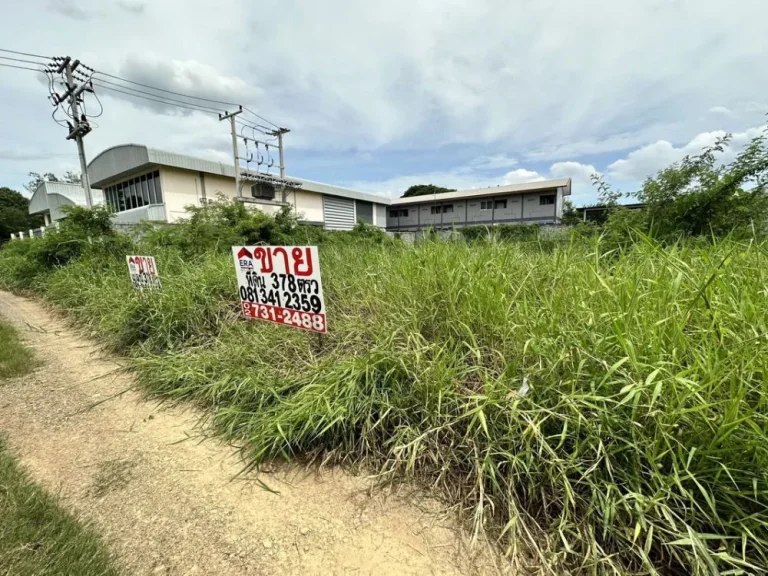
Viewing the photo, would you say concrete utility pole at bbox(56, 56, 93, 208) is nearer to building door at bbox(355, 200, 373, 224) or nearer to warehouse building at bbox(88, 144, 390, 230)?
warehouse building at bbox(88, 144, 390, 230)

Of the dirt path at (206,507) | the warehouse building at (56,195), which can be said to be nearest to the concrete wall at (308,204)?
the warehouse building at (56,195)

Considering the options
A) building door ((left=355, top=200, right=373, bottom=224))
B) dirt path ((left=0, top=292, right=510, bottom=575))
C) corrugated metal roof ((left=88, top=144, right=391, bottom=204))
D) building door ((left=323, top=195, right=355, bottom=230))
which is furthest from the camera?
building door ((left=355, top=200, right=373, bottom=224))

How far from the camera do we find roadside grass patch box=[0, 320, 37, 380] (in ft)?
9.29

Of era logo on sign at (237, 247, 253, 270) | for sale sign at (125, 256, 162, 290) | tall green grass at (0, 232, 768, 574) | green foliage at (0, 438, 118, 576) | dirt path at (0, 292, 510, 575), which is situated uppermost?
era logo on sign at (237, 247, 253, 270)

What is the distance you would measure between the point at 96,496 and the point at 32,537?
0.90ft

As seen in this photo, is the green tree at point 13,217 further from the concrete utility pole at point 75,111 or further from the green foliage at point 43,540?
the green foliage at point 43,540

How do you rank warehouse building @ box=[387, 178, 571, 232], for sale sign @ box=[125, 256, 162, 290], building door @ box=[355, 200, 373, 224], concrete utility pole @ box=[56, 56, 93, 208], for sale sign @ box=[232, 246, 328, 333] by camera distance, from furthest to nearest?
building door @ box=[355, 200, 373, 224], warehouse building @ box=[387, 178, 571, 232], concrete utility pole @ box=[56, 56, 93, 208], for sale sign @ box=[125, 256, 162, 290], for sale sign @ box=[232, 246, 328, 333]

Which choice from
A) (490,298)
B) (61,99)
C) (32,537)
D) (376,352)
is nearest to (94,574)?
(32,537)

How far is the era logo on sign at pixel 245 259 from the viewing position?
243cm

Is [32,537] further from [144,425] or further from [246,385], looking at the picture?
[246,385]

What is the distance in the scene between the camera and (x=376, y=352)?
1.82 meters

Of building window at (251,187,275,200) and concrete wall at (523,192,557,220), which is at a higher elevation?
building window at (251,187,275,200)

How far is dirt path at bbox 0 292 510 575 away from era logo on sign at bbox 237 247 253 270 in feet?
3.65

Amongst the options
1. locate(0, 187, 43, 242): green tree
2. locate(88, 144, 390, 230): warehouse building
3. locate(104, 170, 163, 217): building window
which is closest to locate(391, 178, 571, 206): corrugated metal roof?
locate(88, 144, 390, 230): warehouse building
